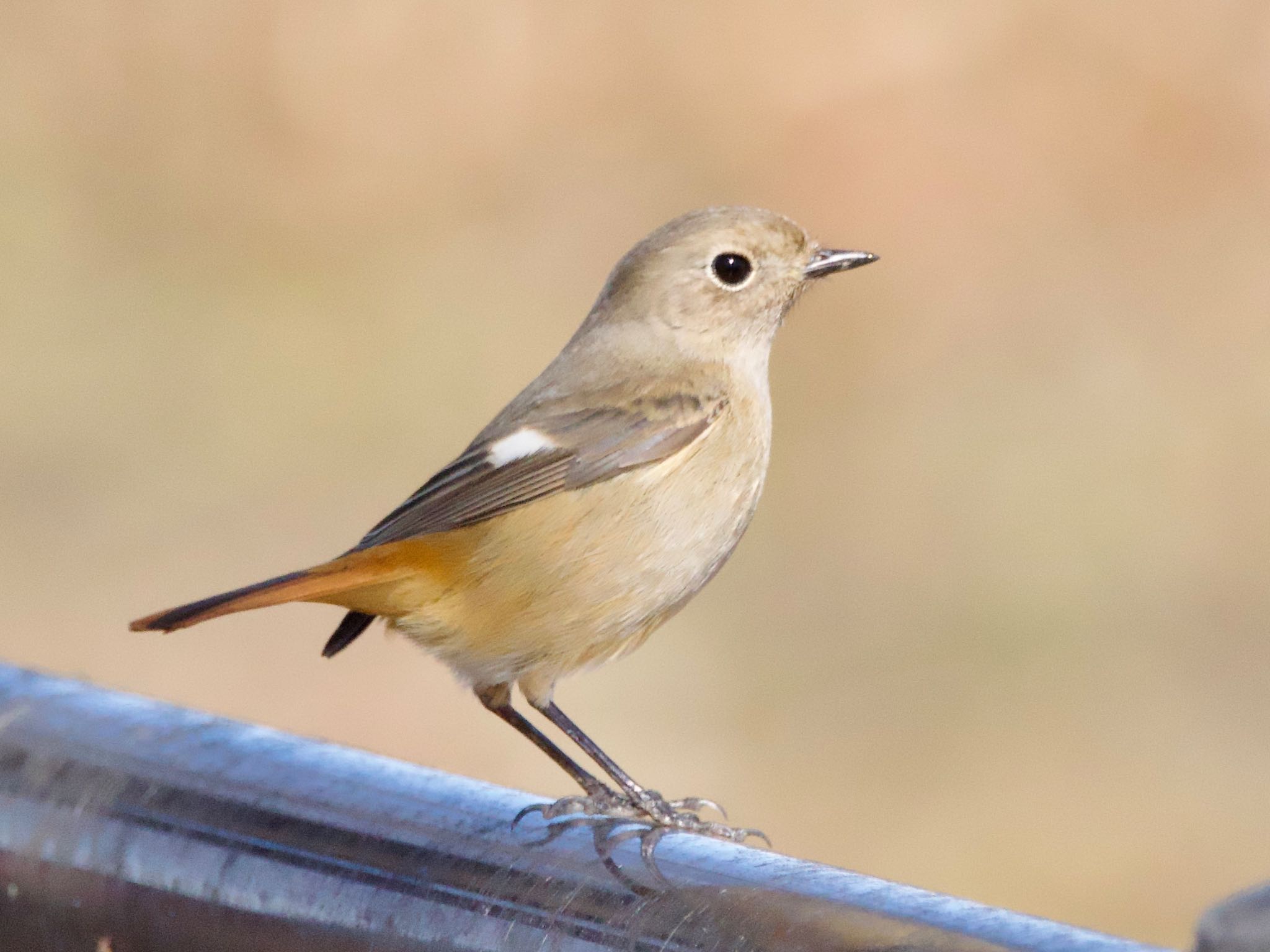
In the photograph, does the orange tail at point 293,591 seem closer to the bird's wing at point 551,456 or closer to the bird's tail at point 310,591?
the bird's tail at point 310,591

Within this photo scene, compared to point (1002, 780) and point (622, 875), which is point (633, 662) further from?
point (622, 875)

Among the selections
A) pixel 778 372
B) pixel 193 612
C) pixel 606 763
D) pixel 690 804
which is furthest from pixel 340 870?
pixel 778 372

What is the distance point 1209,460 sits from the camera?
24.5 feet

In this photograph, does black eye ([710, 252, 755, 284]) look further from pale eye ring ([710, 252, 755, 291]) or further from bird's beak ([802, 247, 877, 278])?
bird's beak ([802, 247, 877, 278])

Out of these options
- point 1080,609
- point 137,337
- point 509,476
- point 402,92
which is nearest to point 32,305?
point 137,337

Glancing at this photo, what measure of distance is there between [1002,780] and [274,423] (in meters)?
3.40

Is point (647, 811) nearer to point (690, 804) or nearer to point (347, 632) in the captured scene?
point (690, 804)

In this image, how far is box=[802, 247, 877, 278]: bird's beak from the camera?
158 inches

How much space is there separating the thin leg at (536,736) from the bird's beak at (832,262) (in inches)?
42.4

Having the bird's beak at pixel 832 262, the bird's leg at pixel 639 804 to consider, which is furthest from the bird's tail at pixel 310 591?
the bird's beak at pixel 832 262

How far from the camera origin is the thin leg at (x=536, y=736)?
3773mm

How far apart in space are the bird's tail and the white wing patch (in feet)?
1.04

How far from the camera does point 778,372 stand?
8.23m

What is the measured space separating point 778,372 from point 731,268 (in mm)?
4212
